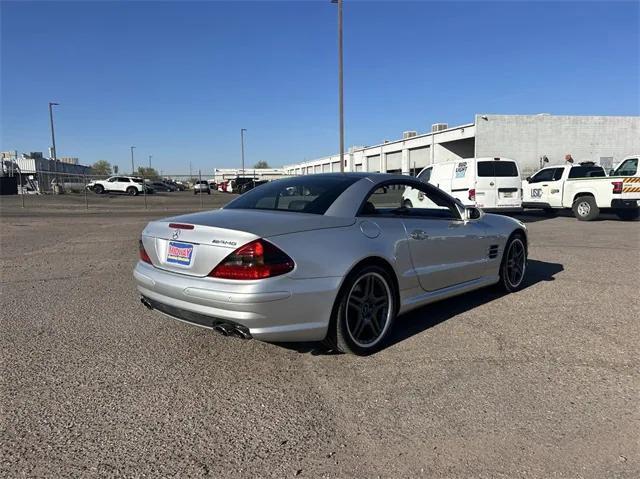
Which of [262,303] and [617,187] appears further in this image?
[617,187]

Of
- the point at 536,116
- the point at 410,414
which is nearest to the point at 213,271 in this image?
the point at 410,414

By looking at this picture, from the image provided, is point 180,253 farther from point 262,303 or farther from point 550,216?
point 550,216

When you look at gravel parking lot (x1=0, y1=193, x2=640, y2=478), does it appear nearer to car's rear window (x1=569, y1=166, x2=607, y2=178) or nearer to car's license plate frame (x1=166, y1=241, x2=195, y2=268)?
car's license plate frame (x1=166, y1=241, x2=195, y2=268)

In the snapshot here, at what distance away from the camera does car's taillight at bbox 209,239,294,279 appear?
3236 mm

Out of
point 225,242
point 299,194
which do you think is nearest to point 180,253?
point 225,242

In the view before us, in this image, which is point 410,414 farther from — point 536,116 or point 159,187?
point 159,187

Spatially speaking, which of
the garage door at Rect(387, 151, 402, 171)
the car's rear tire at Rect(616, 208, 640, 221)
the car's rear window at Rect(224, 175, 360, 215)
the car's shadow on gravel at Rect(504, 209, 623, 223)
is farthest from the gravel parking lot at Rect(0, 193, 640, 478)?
the garage door at Rect(387, 151, 402, 171)

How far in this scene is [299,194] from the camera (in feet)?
14.0

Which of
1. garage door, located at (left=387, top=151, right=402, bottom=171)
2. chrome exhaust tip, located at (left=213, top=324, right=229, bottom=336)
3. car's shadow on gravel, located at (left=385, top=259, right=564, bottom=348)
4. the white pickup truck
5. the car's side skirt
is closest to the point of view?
chrome exhaust tip, located at (left=213, top=324, right=229, bottom=336)

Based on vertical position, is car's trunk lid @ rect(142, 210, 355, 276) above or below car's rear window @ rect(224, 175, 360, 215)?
below

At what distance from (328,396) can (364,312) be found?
2.86 feet

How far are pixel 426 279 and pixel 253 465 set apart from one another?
2.50 meters

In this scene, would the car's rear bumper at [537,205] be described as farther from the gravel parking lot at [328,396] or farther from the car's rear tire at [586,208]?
the gravel parking lot at [328,396]

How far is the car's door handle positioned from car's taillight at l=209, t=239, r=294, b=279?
4.62 feet
